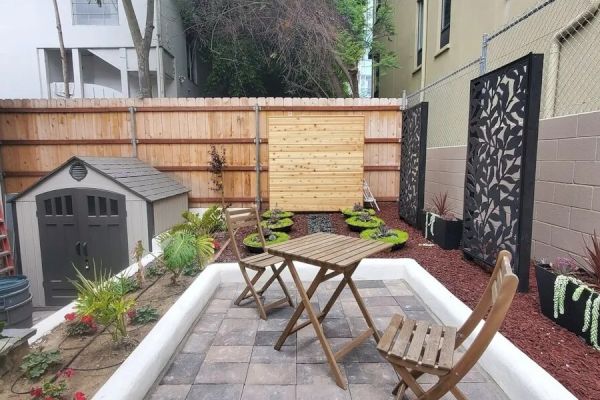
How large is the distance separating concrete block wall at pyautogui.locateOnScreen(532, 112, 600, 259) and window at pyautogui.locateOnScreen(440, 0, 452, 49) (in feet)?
14.8

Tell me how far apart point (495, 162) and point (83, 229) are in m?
5.68

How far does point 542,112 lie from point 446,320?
2.50 meters

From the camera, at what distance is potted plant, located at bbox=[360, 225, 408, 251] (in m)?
4.27

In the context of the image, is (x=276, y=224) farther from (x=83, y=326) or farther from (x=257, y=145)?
(x=83, y=326)

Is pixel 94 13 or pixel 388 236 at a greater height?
pixel 94 13

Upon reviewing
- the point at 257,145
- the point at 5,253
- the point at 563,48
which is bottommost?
the point at 5,253

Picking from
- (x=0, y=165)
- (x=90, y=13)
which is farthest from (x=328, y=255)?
(x=90, y=13)

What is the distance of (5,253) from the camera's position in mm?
5805

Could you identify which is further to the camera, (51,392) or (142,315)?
(142,315)

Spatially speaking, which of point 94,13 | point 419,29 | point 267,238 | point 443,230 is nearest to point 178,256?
point 267,238

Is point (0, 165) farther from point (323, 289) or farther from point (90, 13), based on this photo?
point (323, 289)

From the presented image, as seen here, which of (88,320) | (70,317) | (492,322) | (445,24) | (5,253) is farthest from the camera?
(445,24)

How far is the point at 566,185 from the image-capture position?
3.12 metres

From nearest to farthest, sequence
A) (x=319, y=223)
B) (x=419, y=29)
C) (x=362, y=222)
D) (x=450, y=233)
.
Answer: (x=450, y=233) → (x=362, y=222) → (x=319, y=223) → (x=419, y=29)
